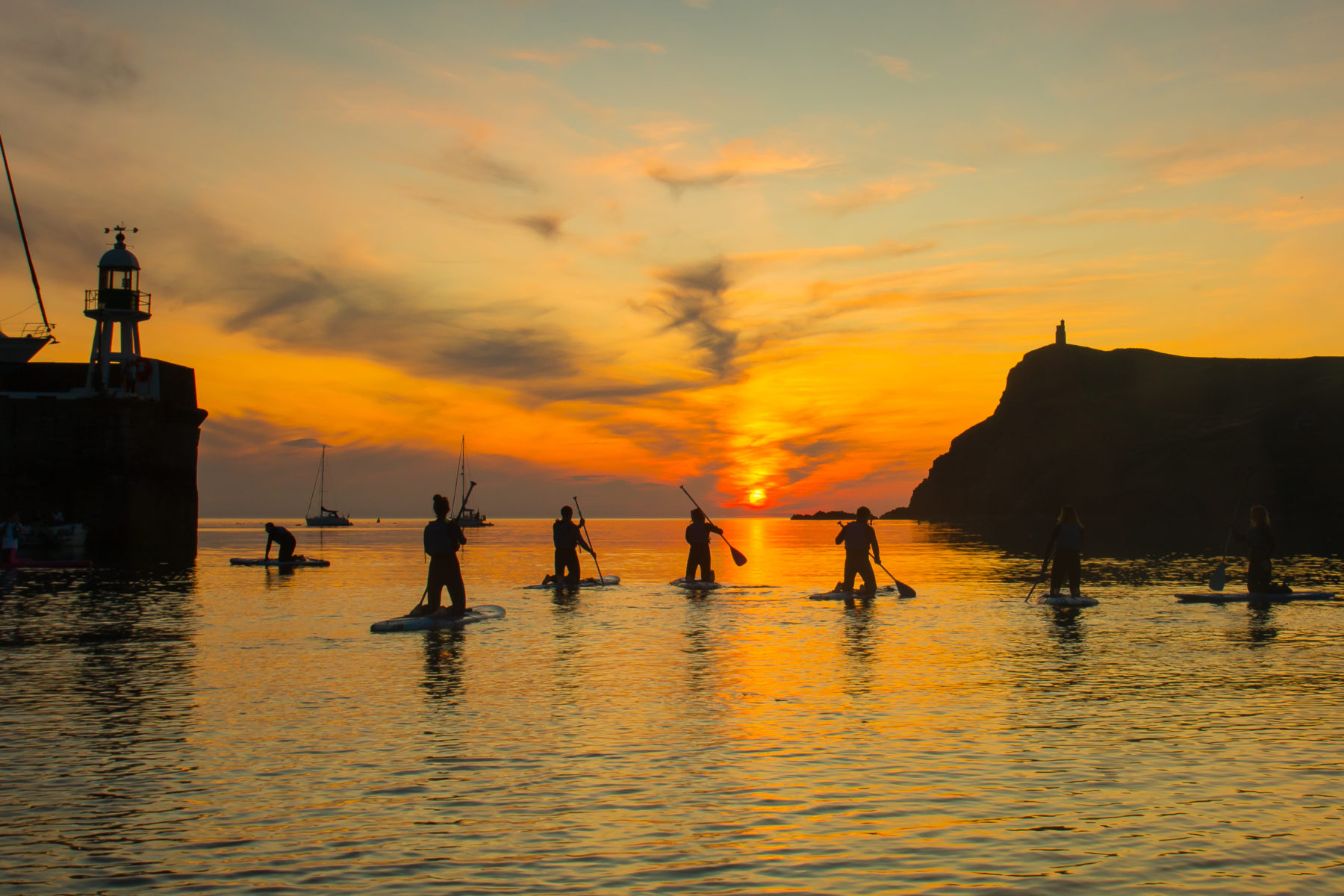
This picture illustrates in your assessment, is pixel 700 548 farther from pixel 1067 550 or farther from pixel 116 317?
pixel 116 317

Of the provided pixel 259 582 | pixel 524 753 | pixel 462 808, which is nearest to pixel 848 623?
pixel 524 753

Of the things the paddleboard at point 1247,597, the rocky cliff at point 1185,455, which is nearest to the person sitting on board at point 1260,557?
the paddleboard at point 1247,597

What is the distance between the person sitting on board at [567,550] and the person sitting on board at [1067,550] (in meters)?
13.3

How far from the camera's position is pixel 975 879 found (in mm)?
6715

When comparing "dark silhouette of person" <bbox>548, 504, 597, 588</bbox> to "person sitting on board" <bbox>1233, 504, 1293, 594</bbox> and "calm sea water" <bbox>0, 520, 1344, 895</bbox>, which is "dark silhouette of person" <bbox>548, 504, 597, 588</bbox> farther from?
"person sitting on board" <bbox>1233, 504, 1293, 594</bbox>

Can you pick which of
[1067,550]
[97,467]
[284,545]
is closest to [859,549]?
[1067,550]

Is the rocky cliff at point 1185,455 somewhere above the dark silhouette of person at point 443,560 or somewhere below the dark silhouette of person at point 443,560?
above

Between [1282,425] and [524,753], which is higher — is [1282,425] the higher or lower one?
the higher one

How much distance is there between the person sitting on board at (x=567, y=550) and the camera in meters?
31.3

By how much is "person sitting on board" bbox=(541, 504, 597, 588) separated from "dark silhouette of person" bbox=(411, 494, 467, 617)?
7.45m

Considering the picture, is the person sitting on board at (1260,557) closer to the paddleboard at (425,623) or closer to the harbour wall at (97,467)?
the paddleboard at (425,623)

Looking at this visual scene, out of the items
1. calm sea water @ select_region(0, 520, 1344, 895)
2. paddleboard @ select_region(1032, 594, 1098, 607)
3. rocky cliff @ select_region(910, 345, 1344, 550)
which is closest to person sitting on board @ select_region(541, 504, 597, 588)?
calm sea water @ select_region(0, 520, 1344, 895)

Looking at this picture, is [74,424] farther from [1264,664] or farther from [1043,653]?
[1264,664]

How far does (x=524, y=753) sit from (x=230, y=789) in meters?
2.81
